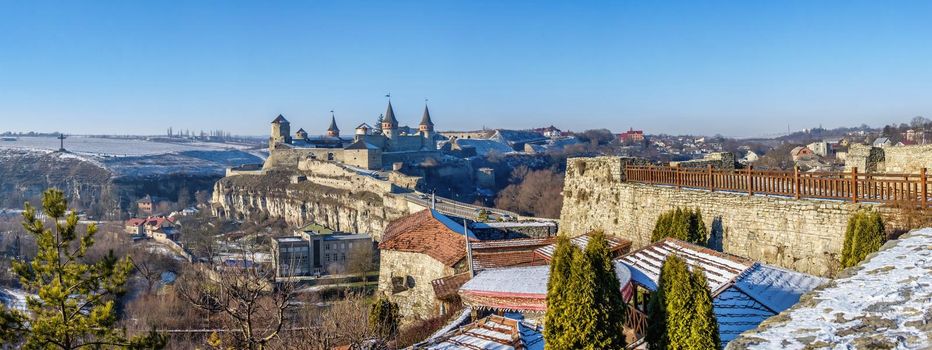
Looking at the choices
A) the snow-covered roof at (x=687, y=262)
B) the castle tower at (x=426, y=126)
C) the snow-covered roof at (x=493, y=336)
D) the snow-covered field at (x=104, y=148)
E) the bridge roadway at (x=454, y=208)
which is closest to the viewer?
the snow-covered roof at (x=493, y=336)

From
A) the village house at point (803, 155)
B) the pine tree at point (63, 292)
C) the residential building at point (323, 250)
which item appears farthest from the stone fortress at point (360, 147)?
the pine tree at point (63, 292)

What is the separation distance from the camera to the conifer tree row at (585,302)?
5.26 metres

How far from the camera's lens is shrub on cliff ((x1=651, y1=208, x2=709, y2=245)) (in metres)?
9.24

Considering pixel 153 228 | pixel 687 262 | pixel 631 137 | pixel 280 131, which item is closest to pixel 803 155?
pixel 687 262

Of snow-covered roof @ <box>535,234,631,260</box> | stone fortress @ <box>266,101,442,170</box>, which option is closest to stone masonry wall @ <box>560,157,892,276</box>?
snow-covered roof @ <box>535,234,631,260</box>

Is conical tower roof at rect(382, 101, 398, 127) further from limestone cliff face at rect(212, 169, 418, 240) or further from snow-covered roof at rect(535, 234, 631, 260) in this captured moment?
snow-covered roof at rect(535, 234, 631, 260)

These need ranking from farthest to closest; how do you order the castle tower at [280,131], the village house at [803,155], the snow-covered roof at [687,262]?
the castle tower at [280,131] → the village house at [803,155] → the snow-covered roof at [687,262]

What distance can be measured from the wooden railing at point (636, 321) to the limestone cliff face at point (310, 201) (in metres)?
38.3

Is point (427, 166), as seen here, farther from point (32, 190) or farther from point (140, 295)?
point (32, 190)

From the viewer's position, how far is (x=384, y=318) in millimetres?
9508

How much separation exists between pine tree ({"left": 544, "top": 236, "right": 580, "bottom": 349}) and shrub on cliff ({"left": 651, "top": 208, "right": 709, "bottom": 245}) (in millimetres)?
4346

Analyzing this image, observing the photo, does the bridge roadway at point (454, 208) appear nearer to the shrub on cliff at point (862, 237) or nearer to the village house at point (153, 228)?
the village house at point (153, 228)

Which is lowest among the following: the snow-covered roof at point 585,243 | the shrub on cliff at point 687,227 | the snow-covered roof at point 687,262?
the snow-covered roof at point 585,243

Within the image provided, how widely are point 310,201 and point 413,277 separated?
4939 centimetres
